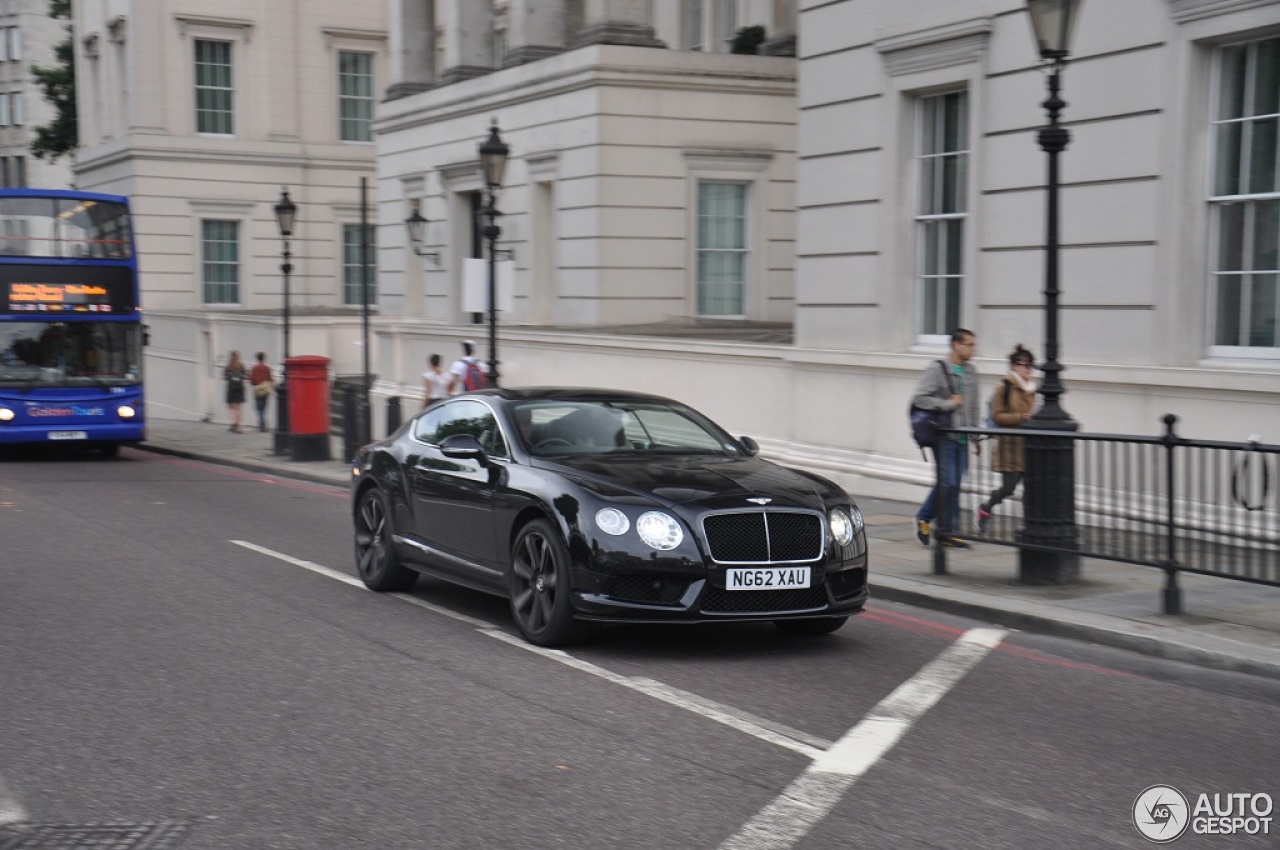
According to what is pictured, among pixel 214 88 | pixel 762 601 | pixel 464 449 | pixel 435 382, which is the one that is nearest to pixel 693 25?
pixel 435 382

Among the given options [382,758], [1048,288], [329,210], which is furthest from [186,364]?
[382,758]

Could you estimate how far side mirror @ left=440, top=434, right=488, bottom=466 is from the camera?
376 inches

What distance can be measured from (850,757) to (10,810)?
3281 millimetres

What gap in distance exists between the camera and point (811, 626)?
915cm

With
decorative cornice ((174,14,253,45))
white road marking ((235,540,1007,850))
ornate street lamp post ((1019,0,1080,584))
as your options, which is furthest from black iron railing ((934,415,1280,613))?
decorative cornice ((174,14,253,45))

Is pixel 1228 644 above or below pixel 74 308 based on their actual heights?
below

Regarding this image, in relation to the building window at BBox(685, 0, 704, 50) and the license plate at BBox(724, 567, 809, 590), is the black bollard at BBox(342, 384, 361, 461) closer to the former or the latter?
the building window at BBox(685, 0, 704, 50)

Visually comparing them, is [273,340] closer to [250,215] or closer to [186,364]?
[186,364]

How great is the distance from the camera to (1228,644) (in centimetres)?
848

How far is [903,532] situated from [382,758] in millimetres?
8482

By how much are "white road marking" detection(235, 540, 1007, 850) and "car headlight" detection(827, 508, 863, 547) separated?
849mm

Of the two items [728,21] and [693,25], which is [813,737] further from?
[693,25]

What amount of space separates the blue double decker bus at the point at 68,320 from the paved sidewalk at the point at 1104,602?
15822 millimetres

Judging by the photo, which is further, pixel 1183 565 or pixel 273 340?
pixel 273 340
